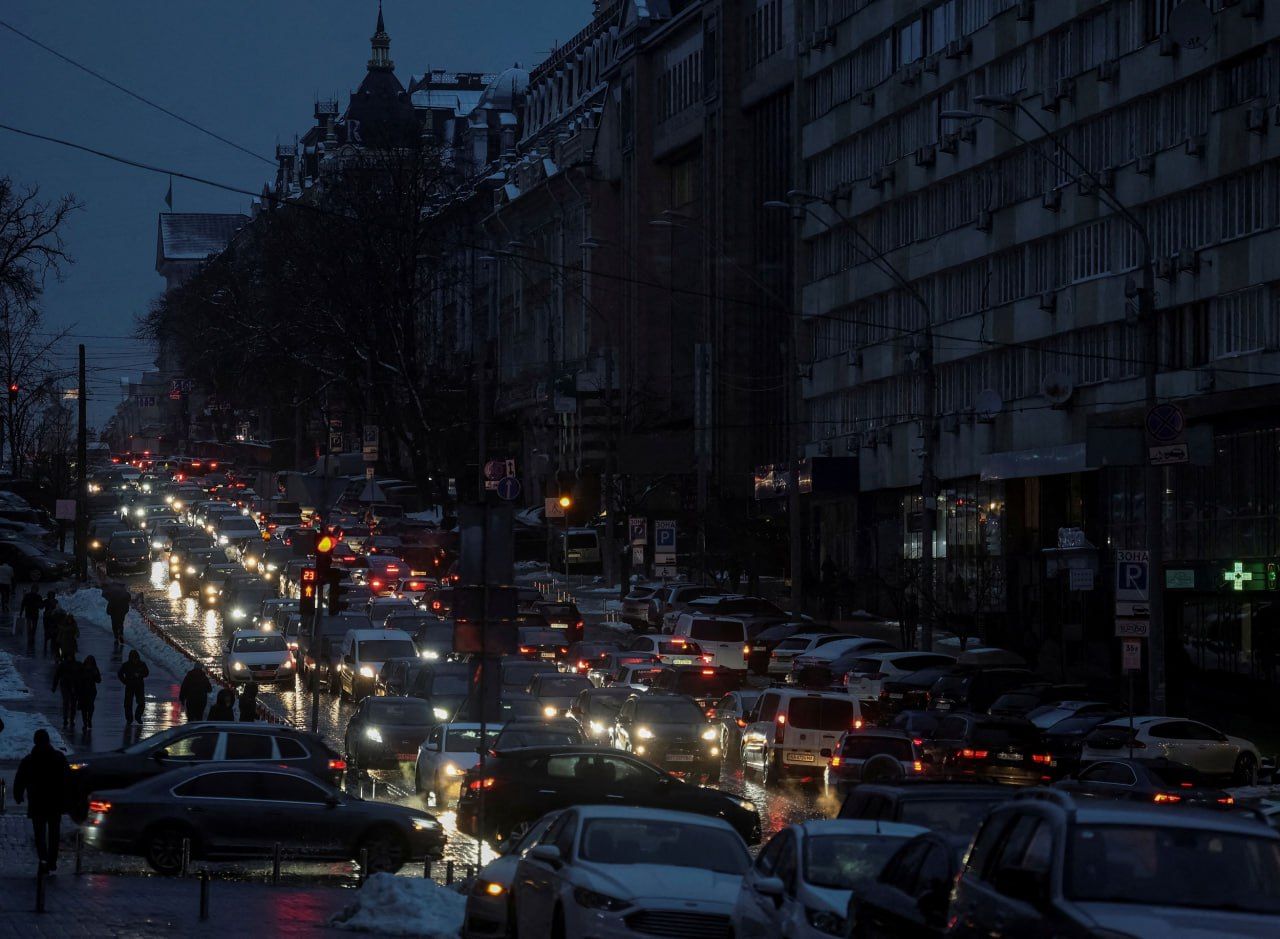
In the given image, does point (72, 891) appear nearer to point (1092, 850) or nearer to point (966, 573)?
point (1092, 850)

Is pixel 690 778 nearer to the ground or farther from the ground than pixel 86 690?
nearer to the ground

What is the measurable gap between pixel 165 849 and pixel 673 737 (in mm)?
12465

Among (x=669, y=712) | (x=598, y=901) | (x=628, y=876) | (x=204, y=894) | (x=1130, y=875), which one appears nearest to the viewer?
(x=1130, y=875)

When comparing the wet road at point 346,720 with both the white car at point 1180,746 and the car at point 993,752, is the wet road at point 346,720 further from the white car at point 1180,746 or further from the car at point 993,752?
the white car at point 1180,746

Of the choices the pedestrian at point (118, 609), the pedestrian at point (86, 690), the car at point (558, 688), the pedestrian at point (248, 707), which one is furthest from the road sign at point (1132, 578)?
the pedestrian at point (118, 609)

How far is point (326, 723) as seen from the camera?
41.7m

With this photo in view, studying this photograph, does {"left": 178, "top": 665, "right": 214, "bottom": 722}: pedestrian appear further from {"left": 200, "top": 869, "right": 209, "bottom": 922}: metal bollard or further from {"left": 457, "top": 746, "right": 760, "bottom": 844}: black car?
{"left": 200, "top": 869, "right": 209, "bottom": 922}: metal bollard

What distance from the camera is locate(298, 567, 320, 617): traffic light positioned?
3506 centimetres

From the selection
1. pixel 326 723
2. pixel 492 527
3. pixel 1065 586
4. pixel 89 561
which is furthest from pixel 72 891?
pixel 89 561

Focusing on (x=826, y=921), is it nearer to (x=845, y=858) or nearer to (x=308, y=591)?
(x=845, y=858)

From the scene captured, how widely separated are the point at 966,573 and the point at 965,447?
3.57m

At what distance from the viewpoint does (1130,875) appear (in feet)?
31.2

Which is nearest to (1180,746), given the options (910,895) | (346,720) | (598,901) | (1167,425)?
(1167,425)

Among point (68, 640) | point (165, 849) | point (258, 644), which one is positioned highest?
point (68, 640)
